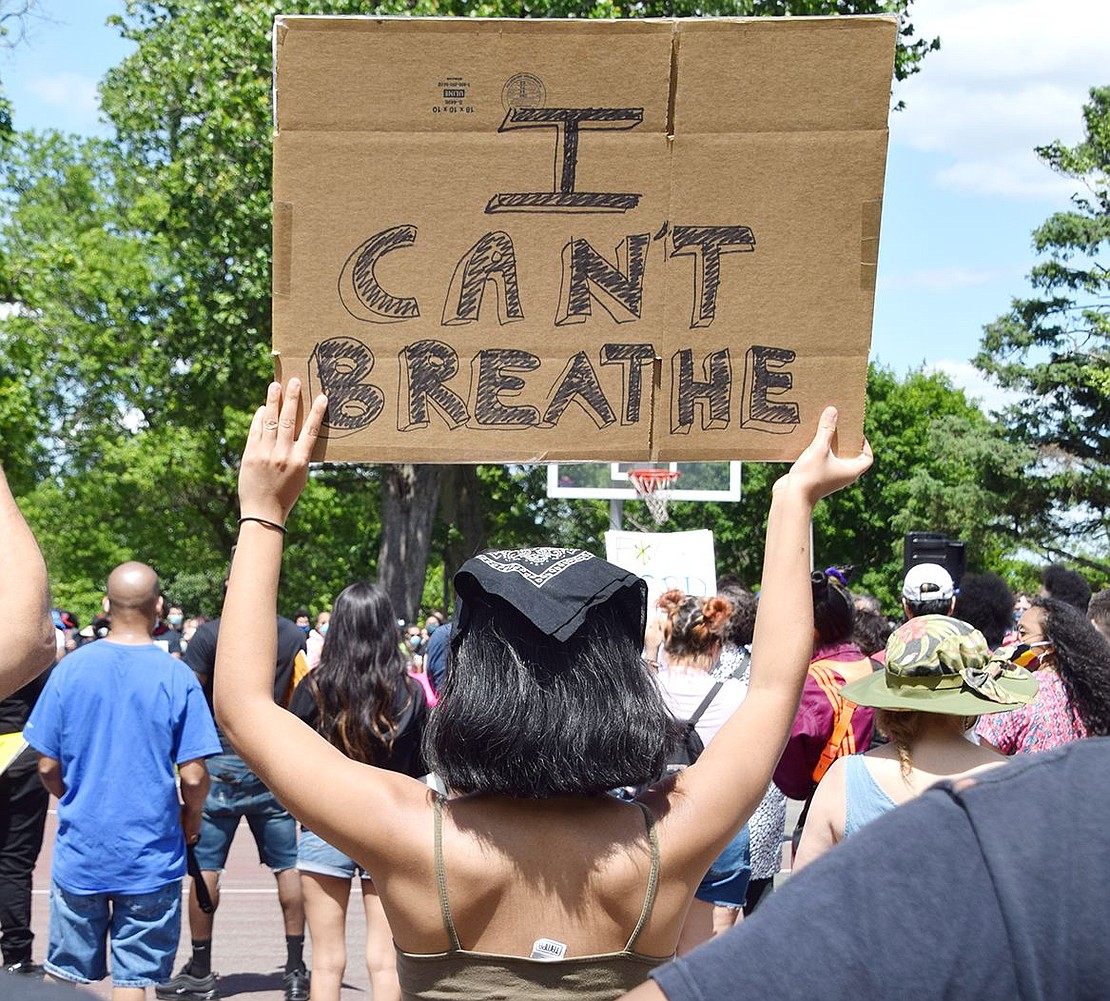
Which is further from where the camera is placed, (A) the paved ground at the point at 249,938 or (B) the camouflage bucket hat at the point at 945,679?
(A) the paved ground at the point at 249,938

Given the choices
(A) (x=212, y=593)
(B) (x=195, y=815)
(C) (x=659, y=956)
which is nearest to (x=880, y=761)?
(C) (x=659, y=956)

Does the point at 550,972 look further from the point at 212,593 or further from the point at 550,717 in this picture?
the point at 212,593

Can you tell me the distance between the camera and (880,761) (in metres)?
3.65

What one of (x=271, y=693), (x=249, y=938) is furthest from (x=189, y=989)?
(x=271, y=693)

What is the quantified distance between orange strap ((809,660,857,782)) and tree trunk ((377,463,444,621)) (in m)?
22.3

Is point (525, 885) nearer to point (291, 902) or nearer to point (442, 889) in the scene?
point (442, 889)

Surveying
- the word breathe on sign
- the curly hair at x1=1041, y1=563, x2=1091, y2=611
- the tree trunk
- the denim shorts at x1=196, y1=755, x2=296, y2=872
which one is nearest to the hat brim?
the word breathe on sign

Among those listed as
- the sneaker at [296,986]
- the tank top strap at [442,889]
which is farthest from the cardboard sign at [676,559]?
the tank top strap at [442,889]

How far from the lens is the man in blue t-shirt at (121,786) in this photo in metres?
5.55

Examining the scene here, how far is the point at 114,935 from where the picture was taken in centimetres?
559

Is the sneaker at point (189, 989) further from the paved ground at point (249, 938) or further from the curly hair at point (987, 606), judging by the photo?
the curly hair at point (987, 606)

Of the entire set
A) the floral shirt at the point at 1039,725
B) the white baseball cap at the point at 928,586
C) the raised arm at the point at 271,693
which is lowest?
the floral shirt at the point at 1039,725

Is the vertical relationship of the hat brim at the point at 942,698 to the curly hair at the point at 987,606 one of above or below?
above

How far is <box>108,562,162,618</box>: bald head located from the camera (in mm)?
5645
